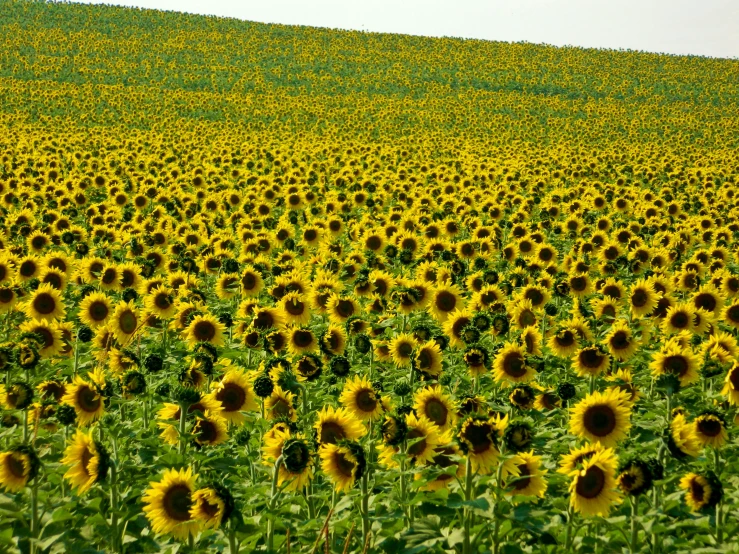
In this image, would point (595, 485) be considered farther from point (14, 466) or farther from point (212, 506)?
point (14, 466)

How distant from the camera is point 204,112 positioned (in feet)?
122

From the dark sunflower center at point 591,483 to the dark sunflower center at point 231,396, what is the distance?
8.48 feet

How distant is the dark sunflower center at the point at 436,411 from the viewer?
4.93 meters

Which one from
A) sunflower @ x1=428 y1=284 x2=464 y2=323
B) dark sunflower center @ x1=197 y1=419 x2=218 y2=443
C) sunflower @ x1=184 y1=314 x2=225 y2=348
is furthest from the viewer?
sunflower @ x1=428 y1=284 x2=464 y2=323

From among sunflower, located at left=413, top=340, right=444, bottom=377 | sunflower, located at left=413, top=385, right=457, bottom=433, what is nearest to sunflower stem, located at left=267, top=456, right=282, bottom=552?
sunflower, located at left=413, top=385, right=457, bottom=433

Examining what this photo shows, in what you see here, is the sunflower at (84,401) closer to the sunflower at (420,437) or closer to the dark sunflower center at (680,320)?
the sunflower at (420,437)

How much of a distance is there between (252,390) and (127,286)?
4529 millimetres

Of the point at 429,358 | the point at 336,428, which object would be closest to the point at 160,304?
the point at 429,358

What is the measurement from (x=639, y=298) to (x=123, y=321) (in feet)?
19.0

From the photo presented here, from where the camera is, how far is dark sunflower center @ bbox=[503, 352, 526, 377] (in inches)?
246

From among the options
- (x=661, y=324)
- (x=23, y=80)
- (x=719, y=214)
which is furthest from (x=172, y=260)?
(x=23, y=80)

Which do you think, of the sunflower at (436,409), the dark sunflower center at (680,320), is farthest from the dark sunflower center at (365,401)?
the dark sunflower center at (680,320)

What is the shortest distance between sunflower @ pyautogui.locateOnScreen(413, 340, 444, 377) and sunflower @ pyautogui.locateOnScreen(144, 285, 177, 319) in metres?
3.34

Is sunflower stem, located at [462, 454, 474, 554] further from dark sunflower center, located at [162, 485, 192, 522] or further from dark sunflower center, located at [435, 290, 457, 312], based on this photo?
dark sunflower center, located at [435, 290, 457, 312]
